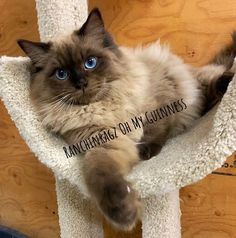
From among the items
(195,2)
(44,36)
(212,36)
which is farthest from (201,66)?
(44,36)

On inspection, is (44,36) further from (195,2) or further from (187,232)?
(187,232)

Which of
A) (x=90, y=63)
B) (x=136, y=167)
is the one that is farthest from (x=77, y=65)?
(x=136, y=167)

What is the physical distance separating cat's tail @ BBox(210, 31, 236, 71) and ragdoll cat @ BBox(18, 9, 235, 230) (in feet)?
0.51

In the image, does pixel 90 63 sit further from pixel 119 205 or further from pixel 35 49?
pixel 119 205

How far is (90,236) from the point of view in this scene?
1.31 m

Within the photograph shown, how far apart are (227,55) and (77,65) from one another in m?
0.66

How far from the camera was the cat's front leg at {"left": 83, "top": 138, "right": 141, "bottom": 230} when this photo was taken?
813 mm

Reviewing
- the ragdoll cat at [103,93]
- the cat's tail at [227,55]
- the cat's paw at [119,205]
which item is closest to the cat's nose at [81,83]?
the ragdoll cat at [103,93]

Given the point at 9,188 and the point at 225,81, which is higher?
the point at 225,81

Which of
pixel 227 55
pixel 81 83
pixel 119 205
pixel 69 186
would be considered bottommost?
pixel 69 186

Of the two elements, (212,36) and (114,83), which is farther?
(212,36)

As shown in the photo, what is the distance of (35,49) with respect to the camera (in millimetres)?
1093

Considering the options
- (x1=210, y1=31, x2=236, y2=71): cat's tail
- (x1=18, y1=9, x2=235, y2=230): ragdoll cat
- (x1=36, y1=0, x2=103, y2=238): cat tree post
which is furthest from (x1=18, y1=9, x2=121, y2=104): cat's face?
(x1=210, y1=31, x2=236, y2=71): cat's tail

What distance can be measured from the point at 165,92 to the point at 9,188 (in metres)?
1.17
